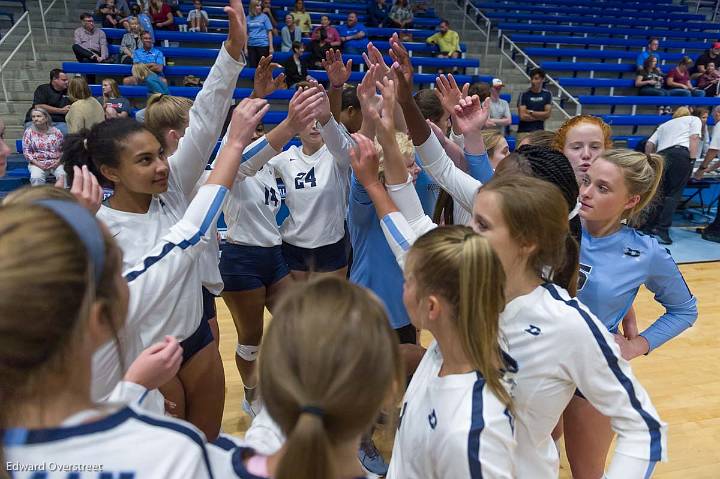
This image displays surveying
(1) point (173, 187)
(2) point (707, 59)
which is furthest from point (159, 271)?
(2) point (707, 59)

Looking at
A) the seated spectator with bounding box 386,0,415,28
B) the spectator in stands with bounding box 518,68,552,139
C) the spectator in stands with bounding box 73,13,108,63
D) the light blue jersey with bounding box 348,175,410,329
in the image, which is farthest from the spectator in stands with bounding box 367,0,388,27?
the light blue jersey with bounding box 348,175,410,329

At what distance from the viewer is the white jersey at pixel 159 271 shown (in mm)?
1210

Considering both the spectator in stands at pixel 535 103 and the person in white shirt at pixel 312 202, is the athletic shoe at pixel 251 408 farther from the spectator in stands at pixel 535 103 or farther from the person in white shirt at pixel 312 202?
the spectator in stands at pixel 535 103

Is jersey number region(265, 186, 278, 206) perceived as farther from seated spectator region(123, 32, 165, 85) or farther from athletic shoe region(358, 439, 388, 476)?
seated spectator region(123, 32, 165, 85)

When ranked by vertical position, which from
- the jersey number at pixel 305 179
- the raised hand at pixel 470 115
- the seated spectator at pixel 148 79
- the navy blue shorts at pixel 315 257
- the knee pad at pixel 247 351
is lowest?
the knee pad at pixel 247 351

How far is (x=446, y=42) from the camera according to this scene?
8.87 meters

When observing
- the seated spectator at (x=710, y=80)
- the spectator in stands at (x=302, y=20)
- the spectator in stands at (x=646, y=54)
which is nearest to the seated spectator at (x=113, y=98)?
the spectator in stands at (x=302, y=20)

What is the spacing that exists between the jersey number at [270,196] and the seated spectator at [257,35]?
582 cm

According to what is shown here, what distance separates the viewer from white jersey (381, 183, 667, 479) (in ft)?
3.52

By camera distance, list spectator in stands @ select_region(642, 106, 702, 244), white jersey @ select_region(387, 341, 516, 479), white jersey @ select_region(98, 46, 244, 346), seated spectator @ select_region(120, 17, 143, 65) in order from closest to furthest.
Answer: white jersey @ select_region(387, 341, 516, 479)
white jersey @ select_region(98, 46, 244, 346)
spectator in stands @ select_region(642, 106, 702, 244)
seated spectator @ select_region(120, 17, 143, 65)

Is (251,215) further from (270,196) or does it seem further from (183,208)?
(183,208)

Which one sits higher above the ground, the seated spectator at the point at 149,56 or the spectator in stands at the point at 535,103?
the seated spectator at the point at 149,56

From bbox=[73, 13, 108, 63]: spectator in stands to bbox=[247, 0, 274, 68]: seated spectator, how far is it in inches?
80.3

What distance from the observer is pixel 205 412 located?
1826 mm
